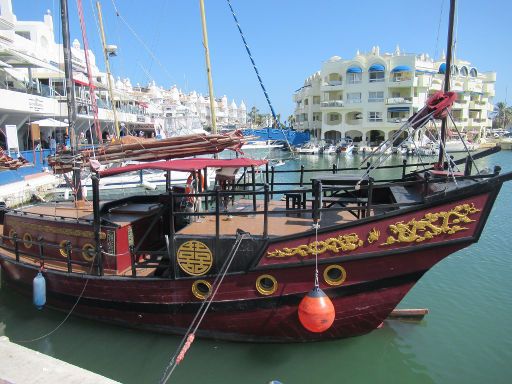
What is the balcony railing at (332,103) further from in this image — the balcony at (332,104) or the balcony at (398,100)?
the balcony at (398,100)

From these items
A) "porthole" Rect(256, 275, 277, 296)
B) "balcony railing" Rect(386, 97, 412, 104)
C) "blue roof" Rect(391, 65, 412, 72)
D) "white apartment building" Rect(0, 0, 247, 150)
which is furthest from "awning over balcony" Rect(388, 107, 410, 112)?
"porthole" Rect(256, 275, 277, 296)

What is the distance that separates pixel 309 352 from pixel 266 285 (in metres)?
1.35

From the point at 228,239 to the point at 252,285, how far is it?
0.74m

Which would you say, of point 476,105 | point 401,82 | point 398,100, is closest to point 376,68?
point 401,82

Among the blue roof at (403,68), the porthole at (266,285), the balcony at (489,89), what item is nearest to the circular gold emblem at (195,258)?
the porthole at (266,285)

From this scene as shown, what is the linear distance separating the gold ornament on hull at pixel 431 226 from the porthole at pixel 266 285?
5.27ft

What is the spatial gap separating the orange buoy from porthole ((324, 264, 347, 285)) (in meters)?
0.39

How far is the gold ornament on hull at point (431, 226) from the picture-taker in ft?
15.7

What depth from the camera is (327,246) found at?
5070 millimetres

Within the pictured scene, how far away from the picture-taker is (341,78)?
54.9m

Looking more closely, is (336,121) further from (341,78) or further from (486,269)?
→ (486,269)

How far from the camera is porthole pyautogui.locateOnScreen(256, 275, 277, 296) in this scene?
5289 millimetres

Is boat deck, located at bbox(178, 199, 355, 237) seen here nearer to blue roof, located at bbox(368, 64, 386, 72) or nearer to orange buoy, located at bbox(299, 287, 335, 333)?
orange buoy, located at bbox(299, 287, 335, 333)

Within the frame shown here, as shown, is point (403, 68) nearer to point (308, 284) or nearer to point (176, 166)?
point (176, 166)
